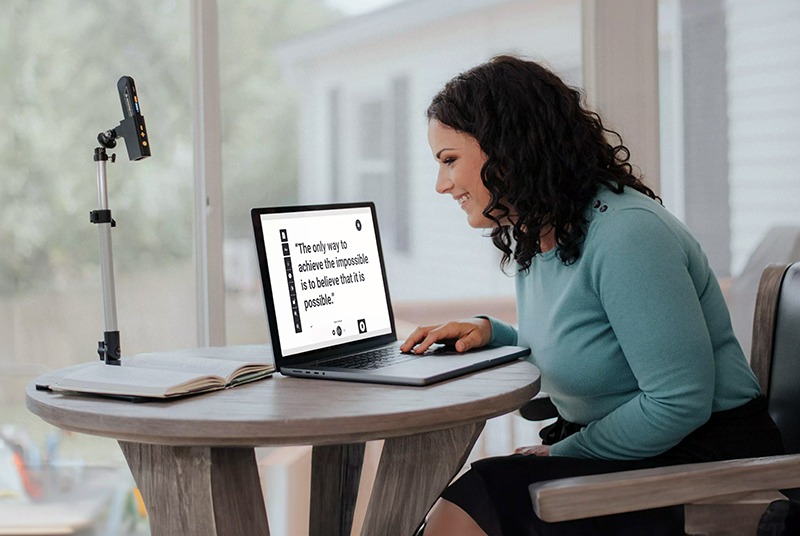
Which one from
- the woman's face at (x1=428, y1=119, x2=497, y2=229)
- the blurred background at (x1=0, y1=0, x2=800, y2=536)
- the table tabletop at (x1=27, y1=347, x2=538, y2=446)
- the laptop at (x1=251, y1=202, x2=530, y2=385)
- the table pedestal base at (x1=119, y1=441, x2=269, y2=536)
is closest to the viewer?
the table tabletop at (x1=27, y1=347, x2=538, y2=446)

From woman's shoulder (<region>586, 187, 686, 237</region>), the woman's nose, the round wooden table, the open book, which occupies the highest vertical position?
the woman's nose

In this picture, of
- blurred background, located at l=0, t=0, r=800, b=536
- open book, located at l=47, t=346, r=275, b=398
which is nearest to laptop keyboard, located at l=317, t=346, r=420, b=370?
open book, located at l=47, t=346, r=275, b=398

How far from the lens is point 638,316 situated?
1404mm

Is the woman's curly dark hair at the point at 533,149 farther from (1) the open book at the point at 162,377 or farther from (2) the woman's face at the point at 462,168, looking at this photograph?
(1) the open book at the point at 162,377

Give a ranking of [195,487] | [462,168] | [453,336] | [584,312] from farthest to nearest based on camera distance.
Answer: [453,336]
[462,168]
[584,312]
[195,487]

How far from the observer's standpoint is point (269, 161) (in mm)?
2736

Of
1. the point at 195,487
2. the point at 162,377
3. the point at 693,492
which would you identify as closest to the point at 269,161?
the point at 162,377

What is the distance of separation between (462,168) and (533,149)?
0.45ft

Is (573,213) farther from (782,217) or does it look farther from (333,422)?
(782,217)

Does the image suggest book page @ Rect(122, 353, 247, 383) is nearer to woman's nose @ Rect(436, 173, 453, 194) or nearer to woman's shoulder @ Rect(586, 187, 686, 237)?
woman's nose @ Rect(436, 173, 453, 194)

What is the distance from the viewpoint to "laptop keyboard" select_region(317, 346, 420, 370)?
1.58 m

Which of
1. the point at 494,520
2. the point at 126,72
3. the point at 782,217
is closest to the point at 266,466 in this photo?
the point at 126,72

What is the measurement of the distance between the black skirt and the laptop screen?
1.28 feet

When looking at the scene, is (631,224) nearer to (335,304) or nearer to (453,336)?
(453,336)
